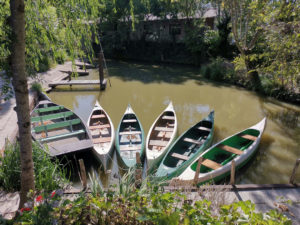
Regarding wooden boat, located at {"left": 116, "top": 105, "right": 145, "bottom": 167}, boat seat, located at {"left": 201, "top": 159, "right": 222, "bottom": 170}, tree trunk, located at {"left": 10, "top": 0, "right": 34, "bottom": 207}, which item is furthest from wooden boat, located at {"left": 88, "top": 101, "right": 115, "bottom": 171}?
tree trunk, located at {"left": 10, "top": 0, "right": 34, "bottom": 207}

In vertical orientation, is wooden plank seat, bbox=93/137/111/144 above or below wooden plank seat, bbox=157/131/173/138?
→ above

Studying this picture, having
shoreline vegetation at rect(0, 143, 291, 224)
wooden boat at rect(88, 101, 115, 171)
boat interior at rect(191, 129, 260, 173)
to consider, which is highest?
shoreline vegetation at rect(0, 143, 291, 224)

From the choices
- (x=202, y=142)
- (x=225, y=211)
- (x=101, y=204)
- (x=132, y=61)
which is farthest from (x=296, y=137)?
(x=132, y=61)

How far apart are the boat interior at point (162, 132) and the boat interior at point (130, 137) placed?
387 mm

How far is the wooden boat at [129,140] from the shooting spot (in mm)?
5922

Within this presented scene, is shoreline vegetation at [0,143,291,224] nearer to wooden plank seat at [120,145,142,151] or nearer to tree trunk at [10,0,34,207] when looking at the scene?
tree trunk at [10,0,34,207]

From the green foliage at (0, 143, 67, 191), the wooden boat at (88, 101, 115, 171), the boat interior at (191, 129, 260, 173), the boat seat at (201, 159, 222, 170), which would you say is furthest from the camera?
the wooden boat at (88, 101, 115, 171)

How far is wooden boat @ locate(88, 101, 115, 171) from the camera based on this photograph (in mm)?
5836

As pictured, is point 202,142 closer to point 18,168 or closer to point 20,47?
point 18,168

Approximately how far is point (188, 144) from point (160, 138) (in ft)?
2.89

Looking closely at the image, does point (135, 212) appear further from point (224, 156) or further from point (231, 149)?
point (224, 156)

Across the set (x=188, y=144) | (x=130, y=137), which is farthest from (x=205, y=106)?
(x=130, y=137)

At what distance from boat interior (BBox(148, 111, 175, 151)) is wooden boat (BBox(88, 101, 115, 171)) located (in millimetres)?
1152

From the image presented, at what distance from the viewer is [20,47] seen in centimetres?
224
